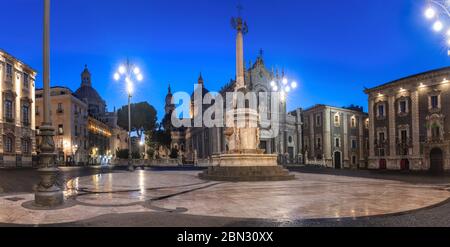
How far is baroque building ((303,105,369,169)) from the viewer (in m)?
69.8

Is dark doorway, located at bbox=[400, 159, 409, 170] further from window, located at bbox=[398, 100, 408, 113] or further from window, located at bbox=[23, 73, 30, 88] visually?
window, located at bbox=[23, 73, 30, 88]

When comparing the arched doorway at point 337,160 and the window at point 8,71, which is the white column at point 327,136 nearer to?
the arched doorway at point 337,160

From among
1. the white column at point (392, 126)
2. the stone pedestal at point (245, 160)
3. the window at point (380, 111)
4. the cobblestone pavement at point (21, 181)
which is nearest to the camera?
the cobblestone pavement at point (21, 181)

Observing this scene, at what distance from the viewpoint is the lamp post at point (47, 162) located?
32.6 ft

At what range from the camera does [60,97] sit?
73125 mm

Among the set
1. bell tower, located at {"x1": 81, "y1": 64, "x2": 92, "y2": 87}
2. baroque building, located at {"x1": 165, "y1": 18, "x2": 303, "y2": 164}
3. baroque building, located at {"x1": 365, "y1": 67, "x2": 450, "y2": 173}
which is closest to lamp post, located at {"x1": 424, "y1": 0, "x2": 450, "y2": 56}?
baroque building, located at {"x1": 365, "y1": 67, "x2": 450, "y2": 173}

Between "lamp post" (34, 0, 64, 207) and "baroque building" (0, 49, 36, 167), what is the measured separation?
40.3 m

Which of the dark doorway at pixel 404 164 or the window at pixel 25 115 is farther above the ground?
the window at pixel 25 115

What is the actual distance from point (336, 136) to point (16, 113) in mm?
53721

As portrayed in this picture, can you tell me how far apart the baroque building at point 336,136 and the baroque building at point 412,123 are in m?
12.1

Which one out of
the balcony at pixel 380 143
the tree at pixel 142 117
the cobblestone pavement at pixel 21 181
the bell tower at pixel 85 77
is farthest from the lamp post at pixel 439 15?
the bell tower at pixel 85 77
